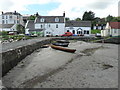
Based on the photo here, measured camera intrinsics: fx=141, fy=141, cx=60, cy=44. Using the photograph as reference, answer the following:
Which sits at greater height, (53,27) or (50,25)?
(50,25)

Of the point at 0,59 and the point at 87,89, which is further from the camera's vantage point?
the point at 0,59

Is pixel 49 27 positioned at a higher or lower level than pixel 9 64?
higher

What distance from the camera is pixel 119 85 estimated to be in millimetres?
8422

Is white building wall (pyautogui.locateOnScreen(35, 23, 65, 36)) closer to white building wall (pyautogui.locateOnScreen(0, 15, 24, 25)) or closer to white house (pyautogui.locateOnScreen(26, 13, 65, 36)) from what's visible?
white house (pyautogui.locateOnScreen(26, 13, 65, 36))

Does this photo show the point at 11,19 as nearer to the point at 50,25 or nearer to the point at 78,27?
the point at 50,25

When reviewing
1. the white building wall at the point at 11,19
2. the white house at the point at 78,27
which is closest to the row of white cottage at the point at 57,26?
the white house at the point at 78,27

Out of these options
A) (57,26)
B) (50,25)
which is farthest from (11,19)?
(57,26)

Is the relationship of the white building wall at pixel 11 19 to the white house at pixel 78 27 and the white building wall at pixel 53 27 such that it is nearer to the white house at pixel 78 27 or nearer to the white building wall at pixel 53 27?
the white building wall at pixel 53 27

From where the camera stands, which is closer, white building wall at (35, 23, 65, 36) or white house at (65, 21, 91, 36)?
white building wall at (35, 23, 65, 36)

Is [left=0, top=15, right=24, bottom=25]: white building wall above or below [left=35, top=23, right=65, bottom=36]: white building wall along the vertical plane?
above

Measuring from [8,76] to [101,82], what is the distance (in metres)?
6.00

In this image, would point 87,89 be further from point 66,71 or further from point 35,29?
point 35,29

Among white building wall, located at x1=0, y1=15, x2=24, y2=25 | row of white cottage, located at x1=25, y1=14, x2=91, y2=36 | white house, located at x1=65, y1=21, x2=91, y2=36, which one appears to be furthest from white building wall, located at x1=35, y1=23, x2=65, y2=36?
white building wall, located at x1=0, y1=15, x2=24, y2=25

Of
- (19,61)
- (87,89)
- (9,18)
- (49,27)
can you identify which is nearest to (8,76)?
(19,61)
